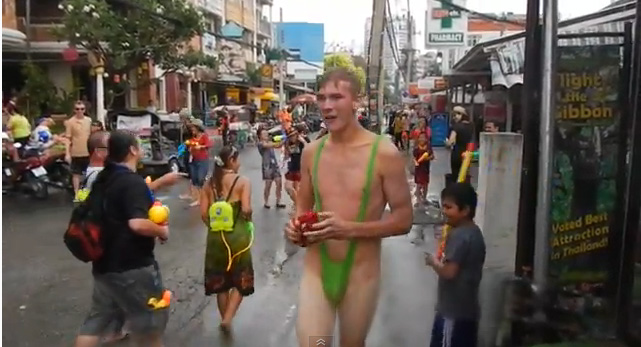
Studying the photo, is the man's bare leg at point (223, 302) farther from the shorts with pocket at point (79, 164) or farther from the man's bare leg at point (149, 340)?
the shorts with pocket at point (79, 164)

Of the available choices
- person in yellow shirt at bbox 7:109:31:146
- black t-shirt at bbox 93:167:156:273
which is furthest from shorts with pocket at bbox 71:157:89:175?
black t-shirt at bbox 93:167:156:273

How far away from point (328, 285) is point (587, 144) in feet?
7.42

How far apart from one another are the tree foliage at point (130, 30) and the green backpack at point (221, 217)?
17.9m

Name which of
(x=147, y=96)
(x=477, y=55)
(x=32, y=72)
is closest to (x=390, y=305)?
(x=477, y=55)

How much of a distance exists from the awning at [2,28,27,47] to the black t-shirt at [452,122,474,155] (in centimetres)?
1481

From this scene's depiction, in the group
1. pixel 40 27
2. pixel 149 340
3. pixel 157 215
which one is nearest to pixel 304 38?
pixel 40 27

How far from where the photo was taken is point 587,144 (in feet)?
17.3

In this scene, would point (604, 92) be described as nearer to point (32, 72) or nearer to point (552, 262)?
point (552, 262)

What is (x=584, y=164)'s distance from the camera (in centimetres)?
533

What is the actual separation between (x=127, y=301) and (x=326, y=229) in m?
1.71

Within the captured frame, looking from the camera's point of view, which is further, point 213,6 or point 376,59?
point 213,6

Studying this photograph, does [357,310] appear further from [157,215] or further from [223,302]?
[223,302]

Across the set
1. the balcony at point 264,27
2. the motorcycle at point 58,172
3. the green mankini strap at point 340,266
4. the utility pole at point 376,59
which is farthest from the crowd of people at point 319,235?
the balcony at point 264,27

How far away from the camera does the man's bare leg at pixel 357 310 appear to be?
393 centimetres
